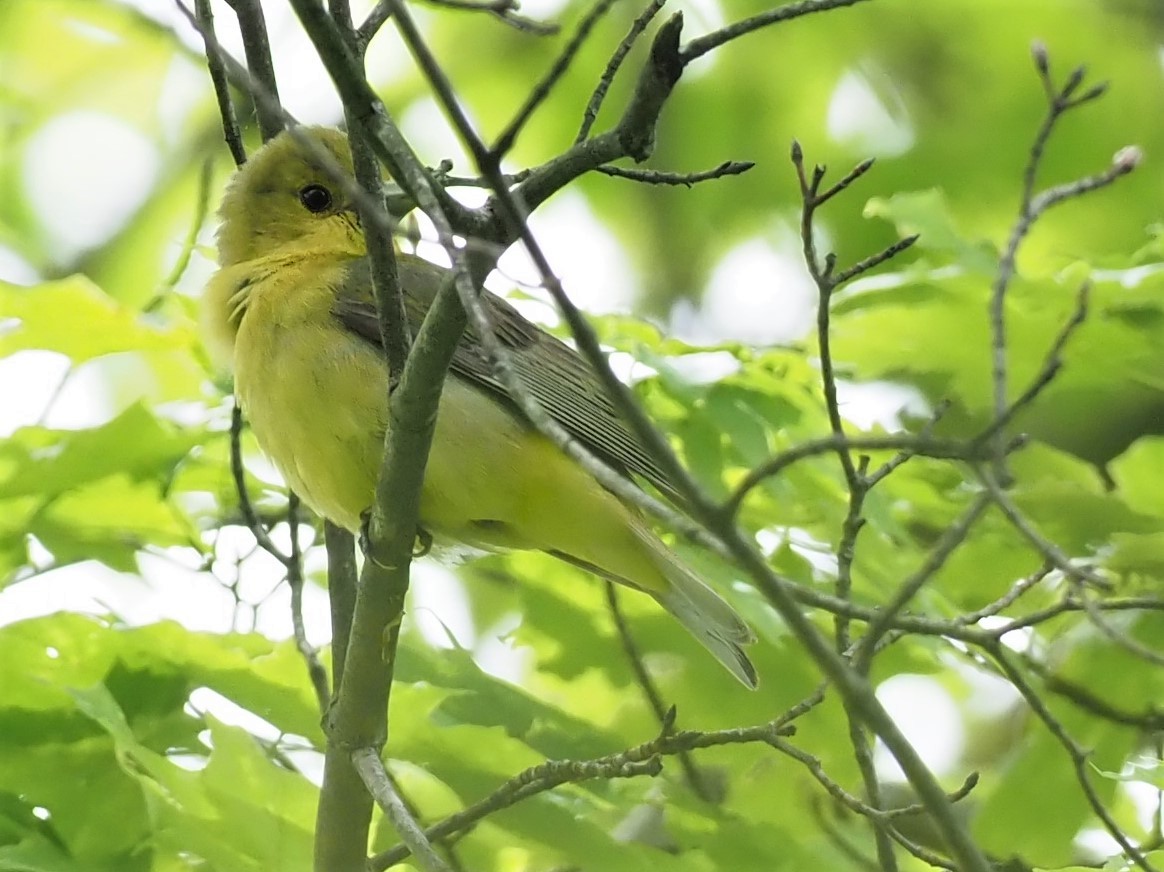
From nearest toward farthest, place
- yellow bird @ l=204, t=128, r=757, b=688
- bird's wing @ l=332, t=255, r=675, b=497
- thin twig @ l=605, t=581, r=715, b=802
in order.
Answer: yellow bird @ l=204, t=128, r=757, b=688 < bird's wing @ l=332, t=255, r=675, b=497 < thin twig @ l=605, t=581, r=715, b=802

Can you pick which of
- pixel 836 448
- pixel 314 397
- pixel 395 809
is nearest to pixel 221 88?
pixel 314 397

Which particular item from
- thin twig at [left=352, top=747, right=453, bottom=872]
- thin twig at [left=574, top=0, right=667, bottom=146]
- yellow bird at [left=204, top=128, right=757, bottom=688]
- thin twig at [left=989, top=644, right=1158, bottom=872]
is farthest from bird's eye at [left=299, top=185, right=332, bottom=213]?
thin twig at [left=989, top=644, right=1158, bottom=872]

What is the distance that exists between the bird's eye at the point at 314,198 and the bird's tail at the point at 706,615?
1636 mm

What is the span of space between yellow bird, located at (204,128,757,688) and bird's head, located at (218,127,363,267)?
1.41 feet

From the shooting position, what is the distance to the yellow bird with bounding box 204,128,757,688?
4027mm

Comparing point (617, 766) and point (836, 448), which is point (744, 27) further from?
point (617, 766)

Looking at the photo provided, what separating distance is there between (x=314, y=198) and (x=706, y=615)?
6.40 feet

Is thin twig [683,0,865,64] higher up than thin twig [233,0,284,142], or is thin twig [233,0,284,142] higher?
thin twig [233,0,284,142]

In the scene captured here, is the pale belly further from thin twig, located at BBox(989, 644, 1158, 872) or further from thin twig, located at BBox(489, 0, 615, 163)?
thin twig, located at BBox(489, 0, 615, 163)

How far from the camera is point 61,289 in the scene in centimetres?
416

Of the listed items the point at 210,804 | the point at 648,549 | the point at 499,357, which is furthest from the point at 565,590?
the point at 499,357

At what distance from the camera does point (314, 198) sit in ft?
16.3

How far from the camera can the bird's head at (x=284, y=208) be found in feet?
16.0

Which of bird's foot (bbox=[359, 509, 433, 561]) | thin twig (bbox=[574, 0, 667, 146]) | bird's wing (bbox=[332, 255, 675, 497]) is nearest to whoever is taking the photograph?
thin twig (bbox=[574, 0, 667, 146])
